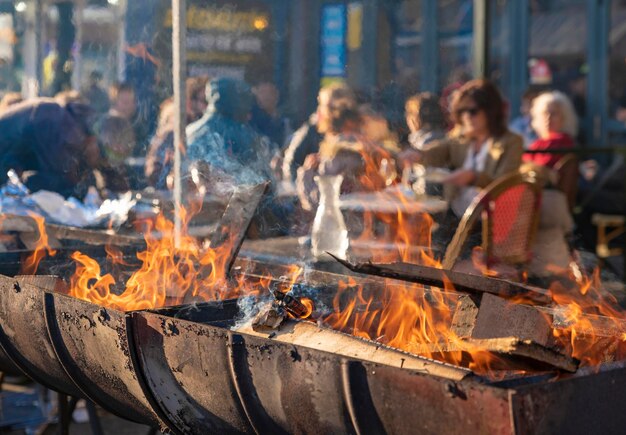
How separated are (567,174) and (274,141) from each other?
7.96ft

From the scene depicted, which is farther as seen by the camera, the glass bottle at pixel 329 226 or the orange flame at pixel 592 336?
the glass bottle at pixel 329 226

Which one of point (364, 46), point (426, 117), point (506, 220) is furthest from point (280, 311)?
point (364, 46)

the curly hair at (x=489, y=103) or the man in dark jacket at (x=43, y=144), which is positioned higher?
the curly hair at (x=489, y=103)

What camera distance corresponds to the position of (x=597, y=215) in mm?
10398

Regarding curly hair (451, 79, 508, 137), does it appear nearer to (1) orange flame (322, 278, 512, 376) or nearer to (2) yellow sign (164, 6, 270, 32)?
(2) yellow sign (164, 6, 270, 32)

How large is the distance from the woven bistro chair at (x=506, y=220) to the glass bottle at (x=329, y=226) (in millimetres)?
846

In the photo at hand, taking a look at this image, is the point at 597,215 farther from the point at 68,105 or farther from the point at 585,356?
the point at 585,356

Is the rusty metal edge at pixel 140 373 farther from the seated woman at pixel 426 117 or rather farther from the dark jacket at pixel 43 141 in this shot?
the seated woman at pixel 426 117

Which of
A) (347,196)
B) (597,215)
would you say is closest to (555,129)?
(597,215)

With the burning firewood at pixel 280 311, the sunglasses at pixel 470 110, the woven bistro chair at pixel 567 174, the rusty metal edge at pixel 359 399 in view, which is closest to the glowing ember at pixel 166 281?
the burning firewood at pixel 280 311

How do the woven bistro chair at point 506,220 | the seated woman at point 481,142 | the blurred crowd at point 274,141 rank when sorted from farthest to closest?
the seated woman at point 481,142, the blurred crowd at point 274,141, the woven bistro chair at point 506,220

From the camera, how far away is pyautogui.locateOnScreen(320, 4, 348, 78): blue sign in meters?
10.1

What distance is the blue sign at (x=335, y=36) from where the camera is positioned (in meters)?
10.1

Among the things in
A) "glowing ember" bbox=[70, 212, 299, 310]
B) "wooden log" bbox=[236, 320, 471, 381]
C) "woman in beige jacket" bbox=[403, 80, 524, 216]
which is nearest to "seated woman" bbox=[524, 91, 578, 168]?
"woman in beige jacket" bbox=[403, 80, 524, 216]
